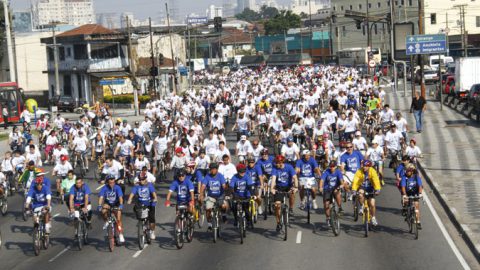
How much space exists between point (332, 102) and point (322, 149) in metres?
15.6

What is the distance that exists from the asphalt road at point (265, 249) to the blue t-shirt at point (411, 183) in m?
0.96

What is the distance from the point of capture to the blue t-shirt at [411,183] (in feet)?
63.6

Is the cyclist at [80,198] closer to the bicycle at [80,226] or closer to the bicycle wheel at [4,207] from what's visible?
the bicycle at [80,226]

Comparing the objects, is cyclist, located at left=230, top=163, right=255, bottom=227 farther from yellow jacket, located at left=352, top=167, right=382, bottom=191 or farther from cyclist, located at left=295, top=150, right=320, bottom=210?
yellow jacket, located at left=352, top=167, right=382, bottom=191

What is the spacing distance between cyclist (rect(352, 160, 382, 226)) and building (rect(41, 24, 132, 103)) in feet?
192

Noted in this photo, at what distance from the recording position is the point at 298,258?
688 inches

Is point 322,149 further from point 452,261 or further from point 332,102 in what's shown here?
point 332,102

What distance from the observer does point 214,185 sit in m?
19.7

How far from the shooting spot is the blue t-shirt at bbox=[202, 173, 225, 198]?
19.7m

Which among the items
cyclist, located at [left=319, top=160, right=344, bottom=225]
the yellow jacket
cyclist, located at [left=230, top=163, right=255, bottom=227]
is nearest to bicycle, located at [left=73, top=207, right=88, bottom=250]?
cyclist, located at [left=230, top=163, right=255, bottom=227]

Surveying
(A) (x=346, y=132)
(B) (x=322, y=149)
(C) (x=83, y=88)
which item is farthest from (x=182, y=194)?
(C) (x=83, y=88)

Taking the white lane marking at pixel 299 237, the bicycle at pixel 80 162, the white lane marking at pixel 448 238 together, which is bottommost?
the white lane marking at pixel 448 238

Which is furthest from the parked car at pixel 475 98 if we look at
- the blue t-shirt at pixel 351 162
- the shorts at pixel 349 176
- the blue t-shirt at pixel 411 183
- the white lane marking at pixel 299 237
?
the white lane marking at pixel 299 237

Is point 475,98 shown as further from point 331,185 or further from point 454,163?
point 331,185
